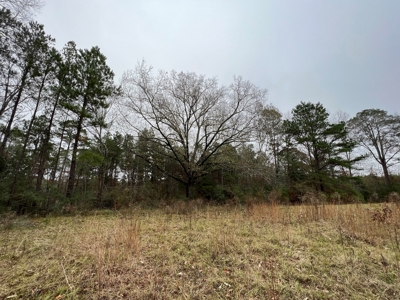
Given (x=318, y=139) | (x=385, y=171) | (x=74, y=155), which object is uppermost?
(x=318, y=139)

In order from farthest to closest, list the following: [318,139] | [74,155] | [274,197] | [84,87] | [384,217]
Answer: [318,139]
[84,87]
[274,197]
[74,155]
[384,217]

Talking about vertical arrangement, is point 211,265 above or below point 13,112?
below

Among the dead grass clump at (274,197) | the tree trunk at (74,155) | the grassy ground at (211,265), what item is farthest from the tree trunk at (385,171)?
the tree trunk at (74,155)

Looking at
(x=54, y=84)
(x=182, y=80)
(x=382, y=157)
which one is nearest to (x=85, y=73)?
(x=54, y=84)

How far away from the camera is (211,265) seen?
2.71 metres

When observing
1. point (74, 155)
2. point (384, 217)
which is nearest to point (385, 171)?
point (384, 217)

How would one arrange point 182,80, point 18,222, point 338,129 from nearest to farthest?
1. point 18,222
2. point 182,80
3. point 338,129

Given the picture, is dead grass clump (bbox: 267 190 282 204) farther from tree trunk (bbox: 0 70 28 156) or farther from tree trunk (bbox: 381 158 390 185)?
tree trunk (bbox: 381 158 390 185)

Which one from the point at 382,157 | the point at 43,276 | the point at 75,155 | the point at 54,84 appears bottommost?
the point at 43,276

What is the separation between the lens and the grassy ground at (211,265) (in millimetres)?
2078

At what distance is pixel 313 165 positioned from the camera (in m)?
17.1

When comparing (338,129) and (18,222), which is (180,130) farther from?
(338,129)

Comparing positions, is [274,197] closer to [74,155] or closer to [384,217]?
[384,217]

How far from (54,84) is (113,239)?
1063 cm
